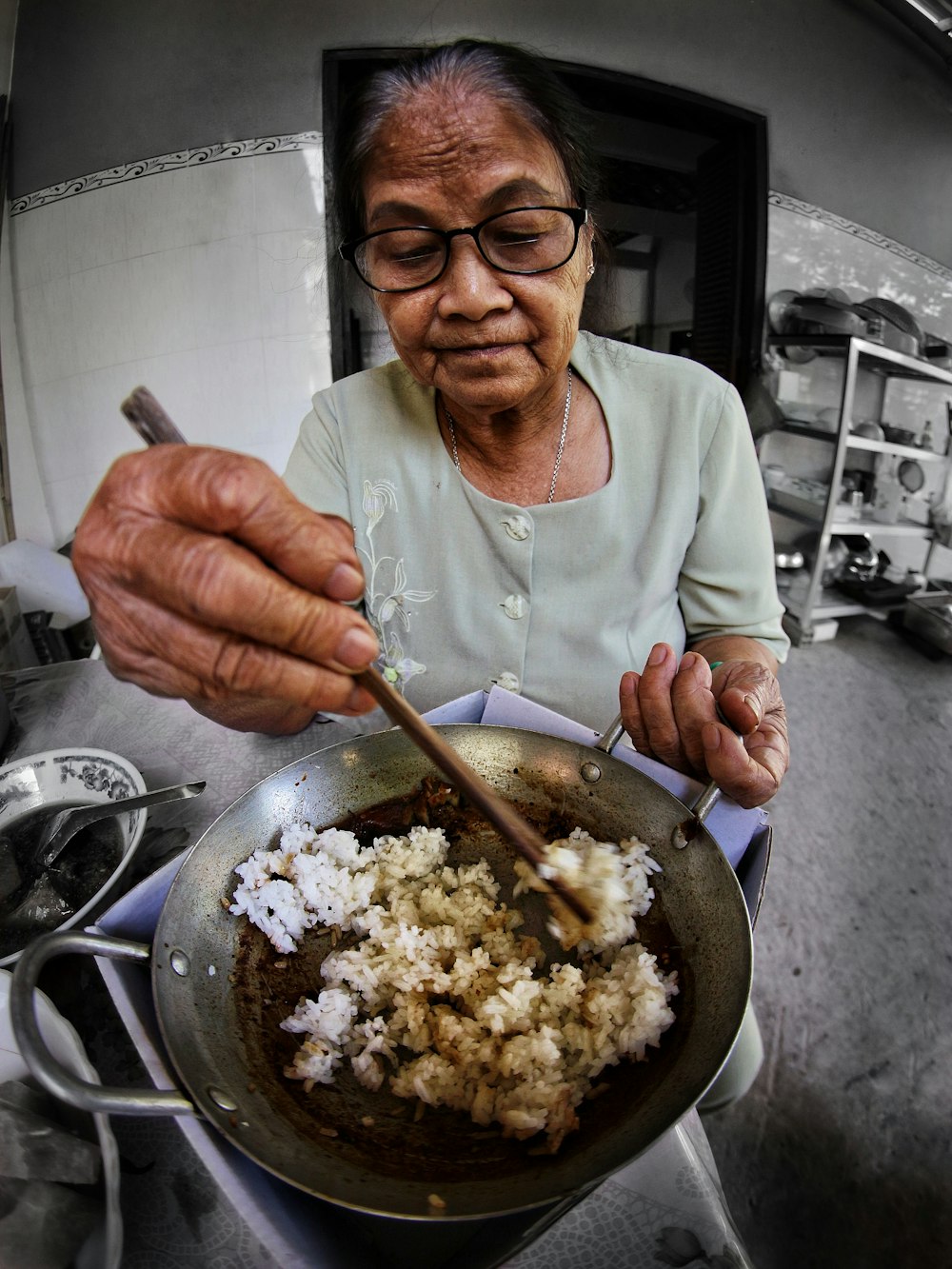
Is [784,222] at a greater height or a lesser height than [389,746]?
greater

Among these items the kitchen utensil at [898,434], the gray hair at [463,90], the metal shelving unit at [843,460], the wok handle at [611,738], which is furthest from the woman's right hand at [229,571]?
the kitchen utensil at [898,434]

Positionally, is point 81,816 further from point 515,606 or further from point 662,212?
point 662,212

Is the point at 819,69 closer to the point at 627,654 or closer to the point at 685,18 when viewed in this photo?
the point at 685,18

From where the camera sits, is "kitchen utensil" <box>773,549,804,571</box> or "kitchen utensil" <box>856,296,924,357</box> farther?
"kitchen utensil" <box>773,549,804,571</box>

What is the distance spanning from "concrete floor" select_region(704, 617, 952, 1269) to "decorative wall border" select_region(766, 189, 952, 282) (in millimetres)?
1149

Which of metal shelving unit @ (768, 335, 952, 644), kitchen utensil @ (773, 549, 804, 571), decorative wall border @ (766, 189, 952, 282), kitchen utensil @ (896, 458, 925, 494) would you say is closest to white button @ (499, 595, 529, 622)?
decorative wall border @ (766, 189, 952, 282)

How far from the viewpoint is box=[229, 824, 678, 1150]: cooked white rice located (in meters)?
0.39

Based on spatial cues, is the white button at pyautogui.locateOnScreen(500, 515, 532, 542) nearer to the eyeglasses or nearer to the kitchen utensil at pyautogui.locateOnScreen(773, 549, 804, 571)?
the eyeglasses

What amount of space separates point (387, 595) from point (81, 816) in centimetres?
43

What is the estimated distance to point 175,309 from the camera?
106 centimetres

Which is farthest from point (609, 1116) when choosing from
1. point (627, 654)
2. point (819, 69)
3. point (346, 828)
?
point (819, 69)

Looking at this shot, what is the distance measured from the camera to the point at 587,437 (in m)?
0.79

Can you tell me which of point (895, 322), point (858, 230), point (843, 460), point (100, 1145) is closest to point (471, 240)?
point (100, 1145)

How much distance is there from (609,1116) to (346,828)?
29 centimetres
